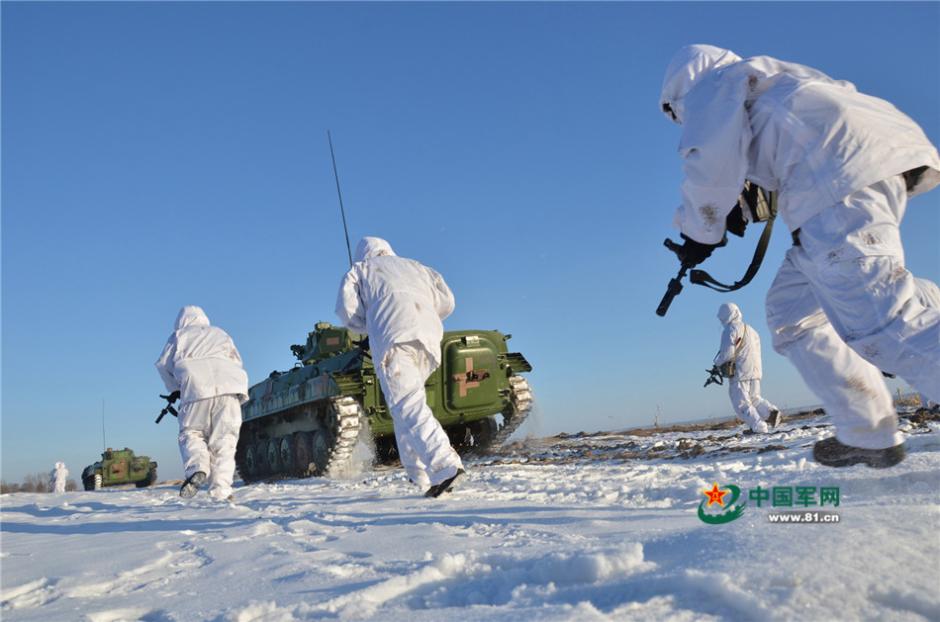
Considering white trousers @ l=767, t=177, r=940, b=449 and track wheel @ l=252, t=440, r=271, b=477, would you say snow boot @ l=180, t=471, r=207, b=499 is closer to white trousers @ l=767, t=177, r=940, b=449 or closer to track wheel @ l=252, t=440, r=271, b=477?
white trousers @ l=767, t=177, r=940, b=449

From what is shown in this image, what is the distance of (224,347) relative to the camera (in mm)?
7820

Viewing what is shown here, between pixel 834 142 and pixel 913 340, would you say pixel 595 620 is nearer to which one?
pixel 913 340

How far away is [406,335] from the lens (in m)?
5.30

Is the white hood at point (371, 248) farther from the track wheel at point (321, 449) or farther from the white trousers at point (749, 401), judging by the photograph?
the white trousers at point (749, 401)

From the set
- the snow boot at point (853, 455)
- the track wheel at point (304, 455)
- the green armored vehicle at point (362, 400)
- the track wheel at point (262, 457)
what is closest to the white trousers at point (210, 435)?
the green armored vehicle at point (362, 400)

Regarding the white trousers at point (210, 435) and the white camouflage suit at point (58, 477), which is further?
the white camouflage suit at point (58, 477)

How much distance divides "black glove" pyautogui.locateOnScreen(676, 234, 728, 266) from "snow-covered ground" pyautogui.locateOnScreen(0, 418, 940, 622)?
108 centimetres

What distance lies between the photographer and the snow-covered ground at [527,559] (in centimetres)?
149

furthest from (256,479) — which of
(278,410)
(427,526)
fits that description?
Answer: (427,526)

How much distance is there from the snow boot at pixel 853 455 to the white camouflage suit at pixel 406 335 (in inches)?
89.3

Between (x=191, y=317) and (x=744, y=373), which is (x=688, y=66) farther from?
(x=744, y=373)

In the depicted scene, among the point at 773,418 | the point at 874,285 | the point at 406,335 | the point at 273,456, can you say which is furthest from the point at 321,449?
the point at 874,285

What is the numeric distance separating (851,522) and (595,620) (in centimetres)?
90

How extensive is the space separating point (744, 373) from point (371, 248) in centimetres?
668
